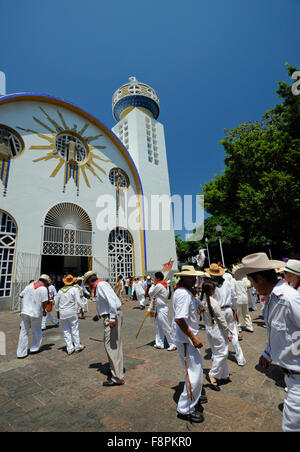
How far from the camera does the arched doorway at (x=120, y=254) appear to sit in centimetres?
1420

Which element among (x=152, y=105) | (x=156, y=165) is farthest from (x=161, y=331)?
(x=152, y=105)

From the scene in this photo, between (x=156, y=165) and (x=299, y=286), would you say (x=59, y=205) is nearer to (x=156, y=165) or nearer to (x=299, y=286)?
(x=156, y=165)

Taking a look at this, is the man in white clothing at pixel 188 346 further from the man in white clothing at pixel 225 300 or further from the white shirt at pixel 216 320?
the man in white clothing at pixel 225 300

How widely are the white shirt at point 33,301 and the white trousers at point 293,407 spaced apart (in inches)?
195

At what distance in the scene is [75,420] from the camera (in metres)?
2.43

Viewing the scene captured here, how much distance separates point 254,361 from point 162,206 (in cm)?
1553

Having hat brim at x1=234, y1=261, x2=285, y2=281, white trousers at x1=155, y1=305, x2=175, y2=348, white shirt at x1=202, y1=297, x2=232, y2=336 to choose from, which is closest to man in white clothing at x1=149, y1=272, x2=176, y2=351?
white trousers at x1=155, y1=305, x2=175, y2=348

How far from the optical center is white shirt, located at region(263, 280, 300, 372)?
1673 millimetres

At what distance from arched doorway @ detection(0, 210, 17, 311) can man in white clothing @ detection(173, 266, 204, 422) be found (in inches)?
404

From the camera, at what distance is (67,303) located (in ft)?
16.2

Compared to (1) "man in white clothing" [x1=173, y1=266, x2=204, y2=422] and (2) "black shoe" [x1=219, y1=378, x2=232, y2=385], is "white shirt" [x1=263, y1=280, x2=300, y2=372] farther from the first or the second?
(2) "black shoe" [x1=219, y1=378, x2=232, y2=385]

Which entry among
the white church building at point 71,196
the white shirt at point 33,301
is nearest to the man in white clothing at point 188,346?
the white shirt at point 33,301

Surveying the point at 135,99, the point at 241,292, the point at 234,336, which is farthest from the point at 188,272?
the point at 135,99

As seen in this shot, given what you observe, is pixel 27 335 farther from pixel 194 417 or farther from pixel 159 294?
pixel 194 417
